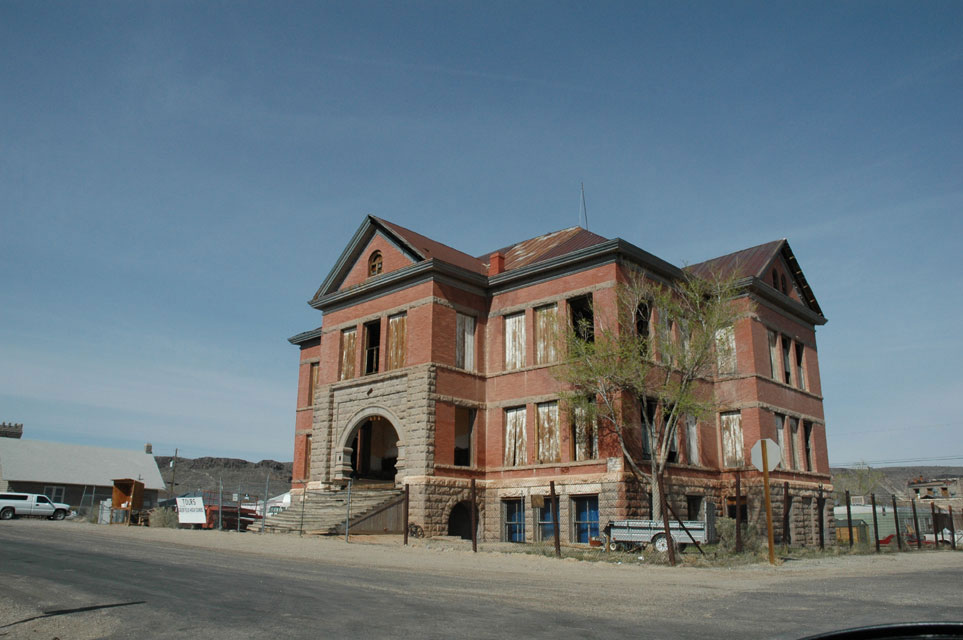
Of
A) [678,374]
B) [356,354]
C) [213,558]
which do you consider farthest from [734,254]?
[213,558]

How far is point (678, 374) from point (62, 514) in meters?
40.2

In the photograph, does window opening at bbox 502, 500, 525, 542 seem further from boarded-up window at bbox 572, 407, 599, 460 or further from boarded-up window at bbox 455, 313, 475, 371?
boarded-up window at bbox 455, 313, 475, 371

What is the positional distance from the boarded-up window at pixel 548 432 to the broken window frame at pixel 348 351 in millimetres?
8710

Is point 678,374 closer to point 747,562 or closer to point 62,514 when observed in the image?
point 747,562

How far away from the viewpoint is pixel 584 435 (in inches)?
1107

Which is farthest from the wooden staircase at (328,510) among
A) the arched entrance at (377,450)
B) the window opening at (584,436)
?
the window opening at (584,436)

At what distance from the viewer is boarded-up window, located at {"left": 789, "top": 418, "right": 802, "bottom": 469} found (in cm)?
3459

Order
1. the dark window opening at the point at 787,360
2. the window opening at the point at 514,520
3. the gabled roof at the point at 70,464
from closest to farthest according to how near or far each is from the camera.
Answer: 1. the window opening at the point at 514,520
2. the dark window opening at the point at 787,360
3. the gabled roof at the point at 70,464

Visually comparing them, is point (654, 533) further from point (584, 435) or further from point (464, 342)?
point (464, 342)

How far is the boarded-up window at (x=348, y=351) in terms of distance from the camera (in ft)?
111

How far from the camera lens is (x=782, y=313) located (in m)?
36.0

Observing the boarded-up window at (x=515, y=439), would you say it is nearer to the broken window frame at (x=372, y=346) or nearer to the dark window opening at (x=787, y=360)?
the broken window frame at (x=372, y=346)

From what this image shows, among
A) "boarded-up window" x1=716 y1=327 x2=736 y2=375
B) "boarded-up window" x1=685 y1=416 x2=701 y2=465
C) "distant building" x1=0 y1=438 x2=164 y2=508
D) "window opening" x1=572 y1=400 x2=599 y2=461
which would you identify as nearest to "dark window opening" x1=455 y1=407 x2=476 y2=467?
"window opening" x1=572 y1=400 x2=599 y2=461

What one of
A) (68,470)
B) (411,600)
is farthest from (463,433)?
(68,470)
